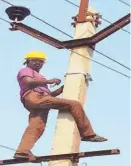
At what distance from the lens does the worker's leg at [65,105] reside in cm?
917

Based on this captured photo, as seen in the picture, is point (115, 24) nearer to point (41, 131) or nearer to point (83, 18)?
point (83, 18)

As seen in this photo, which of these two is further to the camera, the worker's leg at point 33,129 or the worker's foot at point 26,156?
the worker's leg at point 33,129

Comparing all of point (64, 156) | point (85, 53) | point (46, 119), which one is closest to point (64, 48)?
point (85, 53)

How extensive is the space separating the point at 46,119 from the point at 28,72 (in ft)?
2.37

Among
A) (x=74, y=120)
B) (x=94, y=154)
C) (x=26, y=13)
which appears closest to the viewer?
(x=94, y=154)

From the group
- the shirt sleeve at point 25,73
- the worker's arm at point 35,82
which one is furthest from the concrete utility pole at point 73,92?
the shirt sleeve at point 25,73

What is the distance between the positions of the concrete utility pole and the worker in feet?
0.42

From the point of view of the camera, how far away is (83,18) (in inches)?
396

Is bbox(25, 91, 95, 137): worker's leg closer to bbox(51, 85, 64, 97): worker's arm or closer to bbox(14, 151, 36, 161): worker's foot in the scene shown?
bbox(51, 85, 64, 97): worker's arm

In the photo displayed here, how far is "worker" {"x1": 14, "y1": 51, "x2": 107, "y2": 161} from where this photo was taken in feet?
30.1

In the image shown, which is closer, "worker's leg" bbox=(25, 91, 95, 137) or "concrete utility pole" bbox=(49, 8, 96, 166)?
"concrete utility pole" bbox=(49, 8, 96, 166)

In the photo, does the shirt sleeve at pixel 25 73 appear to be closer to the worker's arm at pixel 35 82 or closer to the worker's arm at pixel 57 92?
the worker's arm at pixel 35 82

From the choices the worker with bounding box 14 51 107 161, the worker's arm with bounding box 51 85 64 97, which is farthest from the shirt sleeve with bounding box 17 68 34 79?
the worker's arm with bounding box 51 85 64 97

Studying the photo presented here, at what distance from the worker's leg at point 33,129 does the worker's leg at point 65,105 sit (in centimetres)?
14
